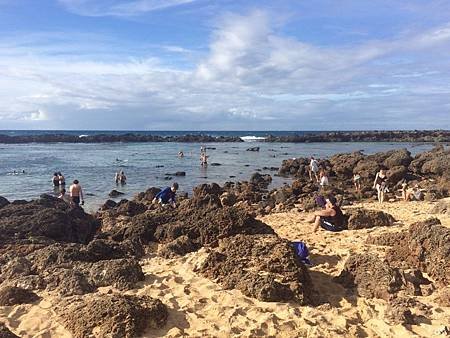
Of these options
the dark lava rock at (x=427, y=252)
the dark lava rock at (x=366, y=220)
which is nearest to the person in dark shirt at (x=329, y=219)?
the dark lava rock at (x=366, y=220)

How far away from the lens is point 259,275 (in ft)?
24.4

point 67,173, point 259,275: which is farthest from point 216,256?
point 67,173

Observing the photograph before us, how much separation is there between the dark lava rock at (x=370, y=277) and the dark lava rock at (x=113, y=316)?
10.4 ft

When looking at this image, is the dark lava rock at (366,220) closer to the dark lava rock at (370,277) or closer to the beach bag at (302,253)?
the beach bag at (302,253)

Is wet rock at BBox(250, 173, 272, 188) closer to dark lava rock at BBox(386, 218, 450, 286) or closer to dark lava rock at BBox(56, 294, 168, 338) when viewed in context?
dark lava rock at BBox(386, 218, 450, 286)

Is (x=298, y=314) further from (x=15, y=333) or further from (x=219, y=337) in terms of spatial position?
(x=15, y=333)

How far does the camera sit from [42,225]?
12.1 meters

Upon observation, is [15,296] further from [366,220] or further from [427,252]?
[366,220]

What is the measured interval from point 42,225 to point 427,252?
9.40 meters

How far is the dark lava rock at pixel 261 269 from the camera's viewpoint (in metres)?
7.07

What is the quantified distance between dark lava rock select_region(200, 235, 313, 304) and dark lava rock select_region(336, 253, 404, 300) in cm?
76

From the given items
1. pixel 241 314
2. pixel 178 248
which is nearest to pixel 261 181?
pixel 178 248

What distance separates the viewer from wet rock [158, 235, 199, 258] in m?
9.37

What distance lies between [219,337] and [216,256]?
2.21 meters
